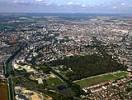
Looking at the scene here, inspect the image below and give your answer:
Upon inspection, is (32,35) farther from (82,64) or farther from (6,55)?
(82,64)

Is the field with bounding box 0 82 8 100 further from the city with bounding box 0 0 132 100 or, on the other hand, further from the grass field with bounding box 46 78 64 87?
the grass field with bounding box 46 78 64 87

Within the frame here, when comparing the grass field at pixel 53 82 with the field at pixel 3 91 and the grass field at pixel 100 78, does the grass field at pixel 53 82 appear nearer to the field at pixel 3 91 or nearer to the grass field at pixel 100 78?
the grass field at pixel 100 78

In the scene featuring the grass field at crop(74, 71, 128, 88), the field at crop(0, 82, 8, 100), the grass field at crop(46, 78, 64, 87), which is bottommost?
the grass field at crop(74, 71, 128, 88)

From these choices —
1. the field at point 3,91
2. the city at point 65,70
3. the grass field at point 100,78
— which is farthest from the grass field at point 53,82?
the field at point 3,91

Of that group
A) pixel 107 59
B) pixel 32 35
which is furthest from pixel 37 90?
pixel 32 35

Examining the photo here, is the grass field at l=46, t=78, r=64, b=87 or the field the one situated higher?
the field

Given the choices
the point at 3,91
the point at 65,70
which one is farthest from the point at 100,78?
the point at 3,91

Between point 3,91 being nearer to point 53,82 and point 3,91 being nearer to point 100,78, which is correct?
point 53,82

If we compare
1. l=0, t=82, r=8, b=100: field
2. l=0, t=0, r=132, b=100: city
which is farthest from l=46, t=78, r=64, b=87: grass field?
l=0, t=82, r=8, b=100: field
